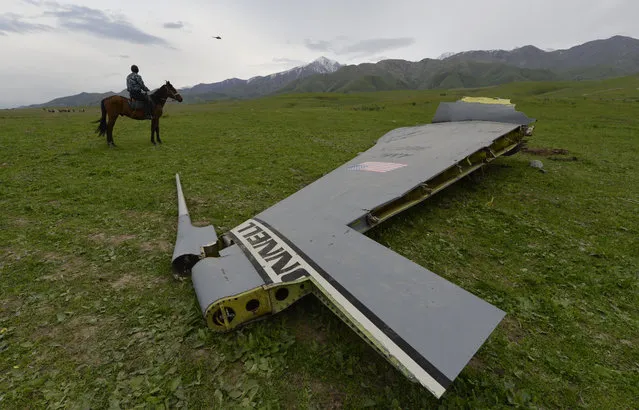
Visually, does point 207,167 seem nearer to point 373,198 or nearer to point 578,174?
point 373,198

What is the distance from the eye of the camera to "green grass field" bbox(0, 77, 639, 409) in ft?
10.1

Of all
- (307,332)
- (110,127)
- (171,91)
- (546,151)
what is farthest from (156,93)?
(546,151)

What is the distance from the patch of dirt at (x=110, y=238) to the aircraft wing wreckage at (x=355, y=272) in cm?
113

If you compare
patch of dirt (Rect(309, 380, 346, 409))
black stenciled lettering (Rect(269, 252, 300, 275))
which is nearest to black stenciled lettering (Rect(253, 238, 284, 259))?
black stenciled lettering (Rect(269, 252, 300, 275))

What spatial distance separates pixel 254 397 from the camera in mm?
3018

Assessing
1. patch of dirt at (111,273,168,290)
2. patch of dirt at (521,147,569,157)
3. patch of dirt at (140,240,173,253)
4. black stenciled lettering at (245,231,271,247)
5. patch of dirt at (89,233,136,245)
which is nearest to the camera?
black stenciled lettering at (245,231,271,247)

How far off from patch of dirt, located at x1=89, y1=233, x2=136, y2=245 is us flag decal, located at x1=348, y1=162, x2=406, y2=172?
5.01 m

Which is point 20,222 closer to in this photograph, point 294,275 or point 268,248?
point 268,248

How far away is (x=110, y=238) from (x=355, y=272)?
17.4 feet

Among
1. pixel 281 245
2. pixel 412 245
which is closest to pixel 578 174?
pixel 412 245

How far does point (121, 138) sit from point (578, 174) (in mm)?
21579

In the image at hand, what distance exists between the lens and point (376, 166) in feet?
23.5

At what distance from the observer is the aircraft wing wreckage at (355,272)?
2582 millimetres

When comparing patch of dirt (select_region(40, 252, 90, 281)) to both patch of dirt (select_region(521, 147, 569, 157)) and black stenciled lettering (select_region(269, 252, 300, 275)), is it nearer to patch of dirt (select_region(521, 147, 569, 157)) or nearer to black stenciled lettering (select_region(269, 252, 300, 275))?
black stenciled lettering (select_region(269, 252, 300, 275))
